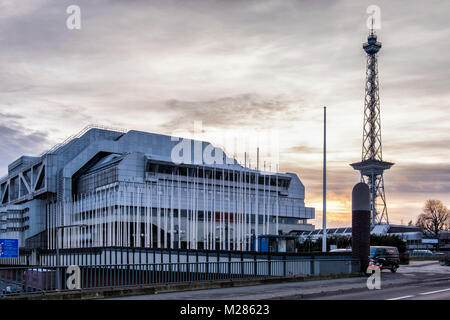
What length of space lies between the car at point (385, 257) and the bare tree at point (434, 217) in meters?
126

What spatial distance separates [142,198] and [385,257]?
60309 mm

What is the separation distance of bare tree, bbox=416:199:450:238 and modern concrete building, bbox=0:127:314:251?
5681cm

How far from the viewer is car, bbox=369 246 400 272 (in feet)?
116

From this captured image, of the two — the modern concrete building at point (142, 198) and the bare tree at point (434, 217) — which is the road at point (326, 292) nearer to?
the modern concrete building at point (142, 198)

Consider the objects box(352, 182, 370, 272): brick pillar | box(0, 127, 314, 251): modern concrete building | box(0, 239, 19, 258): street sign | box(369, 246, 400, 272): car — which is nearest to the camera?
box(352, 182, 370, 272): brick pillar

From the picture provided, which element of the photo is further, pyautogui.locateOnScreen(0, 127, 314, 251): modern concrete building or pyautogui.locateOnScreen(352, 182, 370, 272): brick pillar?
pyautogui.locateOnScreen(0, 127, 314, 251): modern concrete building

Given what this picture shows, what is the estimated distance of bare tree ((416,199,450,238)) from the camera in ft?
507

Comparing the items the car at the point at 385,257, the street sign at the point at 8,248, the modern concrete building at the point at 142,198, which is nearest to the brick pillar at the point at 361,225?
the car at the point at 385,257

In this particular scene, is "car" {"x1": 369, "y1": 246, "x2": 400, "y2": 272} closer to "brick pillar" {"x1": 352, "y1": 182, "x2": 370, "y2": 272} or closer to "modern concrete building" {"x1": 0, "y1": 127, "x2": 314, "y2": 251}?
"brick pillar" {"x1": 352, "y1": 182, "x2": 370, "y2": 272}

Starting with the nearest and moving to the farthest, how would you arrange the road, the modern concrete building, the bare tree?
1. the road
2. the modern concrete building
3. the bare tree

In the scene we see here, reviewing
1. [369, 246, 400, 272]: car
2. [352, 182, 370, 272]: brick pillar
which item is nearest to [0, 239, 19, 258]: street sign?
[352, 182, 370, 272]: brick pillar

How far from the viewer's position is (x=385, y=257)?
3569 cm

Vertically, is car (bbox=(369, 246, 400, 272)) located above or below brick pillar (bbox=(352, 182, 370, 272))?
below

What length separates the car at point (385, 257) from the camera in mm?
35312
